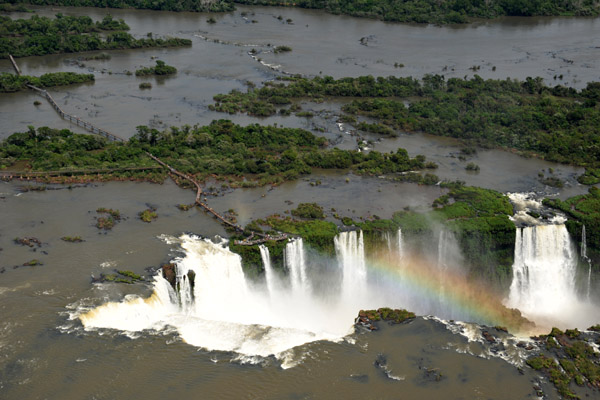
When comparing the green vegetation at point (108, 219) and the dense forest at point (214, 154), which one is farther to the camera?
the dense forest at point (214, 154)

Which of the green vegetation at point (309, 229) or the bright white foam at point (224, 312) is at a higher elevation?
the green vegetation at point (309, 229)

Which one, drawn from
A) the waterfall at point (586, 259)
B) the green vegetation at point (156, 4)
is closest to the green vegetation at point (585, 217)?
the waterfall at point (586, 259)

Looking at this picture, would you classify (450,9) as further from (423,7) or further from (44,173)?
(44,173)

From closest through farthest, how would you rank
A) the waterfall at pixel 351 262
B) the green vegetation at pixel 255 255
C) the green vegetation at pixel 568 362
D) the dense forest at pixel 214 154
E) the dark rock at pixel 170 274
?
the green vegetation at pixel 568 362 < the dark rock at pixel 170 274 < the green vegetation at pixel 255 255 < the waterfall at pixel 351 262 < the dense forest at pixel 214 154

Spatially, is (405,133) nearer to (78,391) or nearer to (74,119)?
(74,119)

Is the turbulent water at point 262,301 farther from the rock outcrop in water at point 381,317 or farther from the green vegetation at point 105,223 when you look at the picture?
the green vegetation at point 105,223

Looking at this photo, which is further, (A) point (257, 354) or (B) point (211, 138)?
(B) point (211, 138)

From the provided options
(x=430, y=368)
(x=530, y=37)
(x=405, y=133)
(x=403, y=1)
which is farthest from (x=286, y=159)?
(x=403, y=1)
